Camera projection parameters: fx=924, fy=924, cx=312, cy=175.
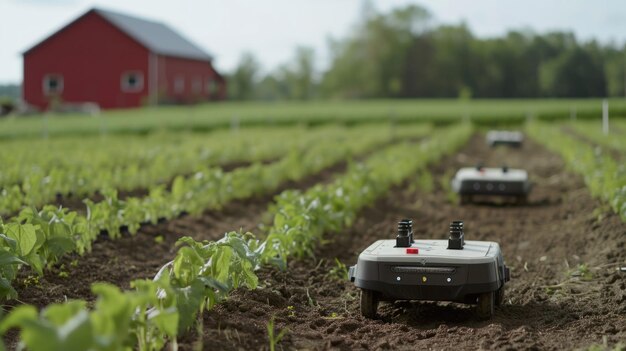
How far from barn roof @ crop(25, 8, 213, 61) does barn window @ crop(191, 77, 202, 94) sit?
1.11 metres

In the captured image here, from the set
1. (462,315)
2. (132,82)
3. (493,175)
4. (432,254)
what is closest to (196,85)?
(132,82)

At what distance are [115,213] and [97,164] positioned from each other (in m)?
6.62

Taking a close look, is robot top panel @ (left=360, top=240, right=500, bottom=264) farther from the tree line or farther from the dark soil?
the tree line

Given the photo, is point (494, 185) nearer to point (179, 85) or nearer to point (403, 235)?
point (403, 235)

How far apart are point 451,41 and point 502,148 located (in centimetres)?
4153

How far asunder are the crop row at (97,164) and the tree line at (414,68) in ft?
44.0

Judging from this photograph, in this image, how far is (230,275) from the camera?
5.25 meters

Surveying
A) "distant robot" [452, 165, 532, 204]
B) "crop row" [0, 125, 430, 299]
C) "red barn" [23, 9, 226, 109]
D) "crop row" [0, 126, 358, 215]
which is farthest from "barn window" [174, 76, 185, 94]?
"distant robot" [452, 165, 532, 204]

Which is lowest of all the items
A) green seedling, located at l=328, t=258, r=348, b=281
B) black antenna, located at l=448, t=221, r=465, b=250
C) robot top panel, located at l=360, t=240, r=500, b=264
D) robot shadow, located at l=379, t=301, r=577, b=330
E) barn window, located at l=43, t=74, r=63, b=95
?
robot shadow, located at l=379, t=301, r=577, b=330

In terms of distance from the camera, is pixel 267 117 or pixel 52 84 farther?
pixel 52 84

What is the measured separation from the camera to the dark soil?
4797 mm

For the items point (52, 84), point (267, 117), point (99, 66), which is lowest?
point (267, 117)

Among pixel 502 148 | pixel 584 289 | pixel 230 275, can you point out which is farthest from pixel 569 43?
pixel 230 275

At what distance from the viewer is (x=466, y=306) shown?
5906mm
